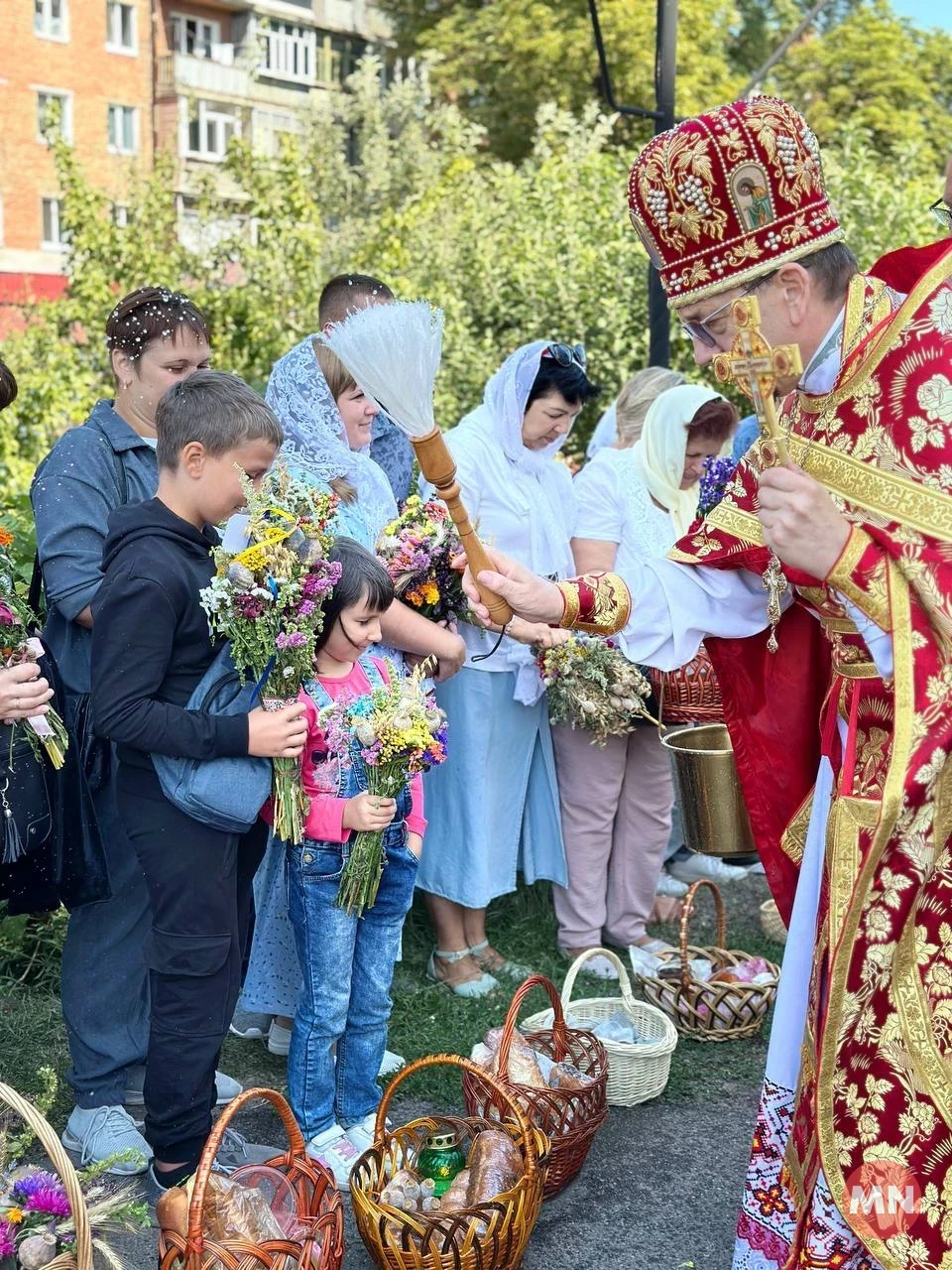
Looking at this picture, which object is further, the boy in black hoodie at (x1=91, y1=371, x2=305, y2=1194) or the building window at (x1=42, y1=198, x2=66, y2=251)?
the building window at (x1=42, y1=198, x2=66, y2=251)

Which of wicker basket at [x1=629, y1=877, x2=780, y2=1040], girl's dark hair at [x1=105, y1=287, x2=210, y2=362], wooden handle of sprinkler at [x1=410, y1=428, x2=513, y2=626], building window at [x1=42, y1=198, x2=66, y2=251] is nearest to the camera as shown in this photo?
wooden handle of sprinkler at [x1=410, y1=428, x2=513, y2=626]

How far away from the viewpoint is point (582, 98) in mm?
28922

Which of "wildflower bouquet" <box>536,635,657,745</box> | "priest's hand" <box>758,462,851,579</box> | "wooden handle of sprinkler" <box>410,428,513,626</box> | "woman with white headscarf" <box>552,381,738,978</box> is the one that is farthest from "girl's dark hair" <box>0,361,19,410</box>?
"woman with white headscarf" <box>552,381,738,978</box>

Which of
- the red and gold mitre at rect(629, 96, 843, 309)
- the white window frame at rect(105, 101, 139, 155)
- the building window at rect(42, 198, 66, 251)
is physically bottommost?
the red and gold mitre at rect(629, 96, 843, 309)

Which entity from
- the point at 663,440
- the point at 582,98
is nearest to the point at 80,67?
the point at 582,98

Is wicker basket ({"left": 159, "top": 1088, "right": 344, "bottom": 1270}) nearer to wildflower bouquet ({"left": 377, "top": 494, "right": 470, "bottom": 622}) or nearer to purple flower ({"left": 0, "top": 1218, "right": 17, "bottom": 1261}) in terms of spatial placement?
purple flower ({"left": 0, "top": 1218, "right": 17, "bottom": 1261})

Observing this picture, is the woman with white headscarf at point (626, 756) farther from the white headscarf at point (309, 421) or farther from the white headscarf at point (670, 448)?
the white headscarf at point (309, 421)

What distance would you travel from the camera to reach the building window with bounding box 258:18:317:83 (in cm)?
3844

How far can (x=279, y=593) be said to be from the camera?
331cm

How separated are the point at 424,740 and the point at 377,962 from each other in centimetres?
79

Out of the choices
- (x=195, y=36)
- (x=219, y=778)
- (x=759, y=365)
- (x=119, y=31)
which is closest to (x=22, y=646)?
(x=219, y=778)

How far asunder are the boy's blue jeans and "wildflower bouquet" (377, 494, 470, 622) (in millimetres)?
789

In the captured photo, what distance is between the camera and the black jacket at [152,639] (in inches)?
130

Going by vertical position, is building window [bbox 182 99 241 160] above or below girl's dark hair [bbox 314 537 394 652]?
above
